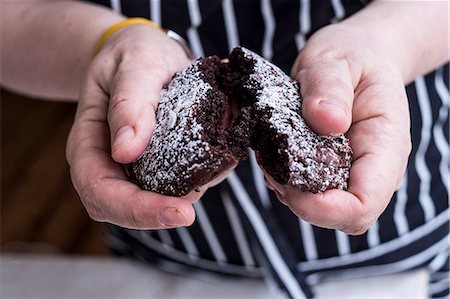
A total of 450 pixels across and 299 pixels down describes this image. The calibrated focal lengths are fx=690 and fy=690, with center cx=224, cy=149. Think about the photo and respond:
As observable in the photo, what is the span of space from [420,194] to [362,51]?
36 cm

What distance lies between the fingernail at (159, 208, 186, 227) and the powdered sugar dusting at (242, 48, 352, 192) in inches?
4.4

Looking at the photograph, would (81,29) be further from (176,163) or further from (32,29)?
(176,163)

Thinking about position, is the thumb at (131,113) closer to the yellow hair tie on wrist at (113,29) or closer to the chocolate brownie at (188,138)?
the chocolate brownie at (188,138)

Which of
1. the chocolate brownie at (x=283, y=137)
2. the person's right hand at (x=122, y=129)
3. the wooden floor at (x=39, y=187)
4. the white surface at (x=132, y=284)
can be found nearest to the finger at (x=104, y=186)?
the person's right hand at (x=122, y=129)

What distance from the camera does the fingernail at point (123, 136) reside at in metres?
0.66

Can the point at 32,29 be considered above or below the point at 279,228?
above

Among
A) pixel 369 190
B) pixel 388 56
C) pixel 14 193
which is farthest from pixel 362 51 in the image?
pixel 14 193

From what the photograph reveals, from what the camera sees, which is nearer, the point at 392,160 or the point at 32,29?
the point at 392,160

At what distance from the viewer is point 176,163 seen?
0.66 m

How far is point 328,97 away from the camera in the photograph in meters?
0.65

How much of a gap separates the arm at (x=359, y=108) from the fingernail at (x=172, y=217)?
0.38ft

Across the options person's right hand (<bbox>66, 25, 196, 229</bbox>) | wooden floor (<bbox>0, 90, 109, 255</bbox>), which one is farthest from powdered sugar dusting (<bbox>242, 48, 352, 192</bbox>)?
wooden floor (<bbox>0, 90, 109, 255</bbox>)

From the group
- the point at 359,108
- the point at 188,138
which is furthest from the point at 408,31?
the point at 188,138

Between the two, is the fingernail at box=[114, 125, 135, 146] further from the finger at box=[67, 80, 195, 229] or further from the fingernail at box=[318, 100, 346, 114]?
the fingernail at box=[318, 100, 346, 114]
